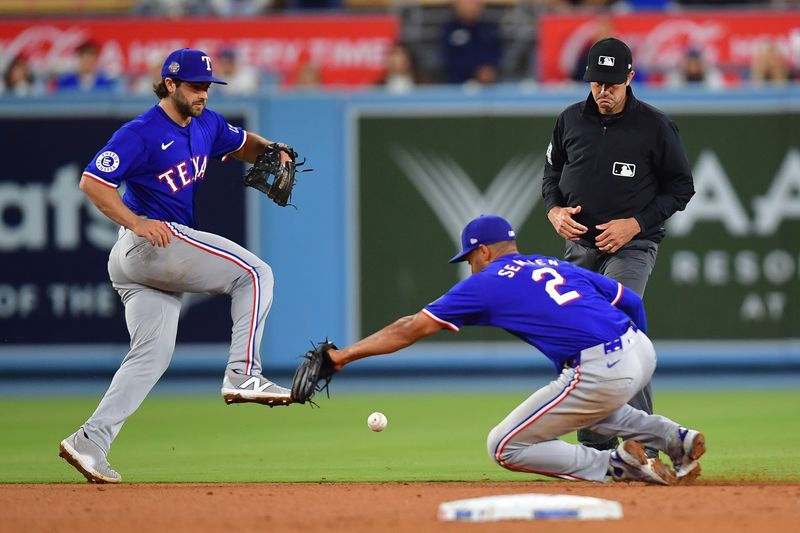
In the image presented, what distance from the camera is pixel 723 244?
12461 millimetres

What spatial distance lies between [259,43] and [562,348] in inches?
376

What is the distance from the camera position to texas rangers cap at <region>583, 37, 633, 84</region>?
7.17 meters

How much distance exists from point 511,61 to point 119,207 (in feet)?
27.4

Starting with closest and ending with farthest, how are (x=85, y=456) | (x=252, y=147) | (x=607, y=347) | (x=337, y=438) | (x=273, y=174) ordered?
(x=607, y=347)
(x=85, y=456)
(x=273, y=174)
(x=252, y=147)
(x=337, y=438)

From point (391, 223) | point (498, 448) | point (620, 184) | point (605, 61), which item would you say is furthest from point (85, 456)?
point (391, 223)

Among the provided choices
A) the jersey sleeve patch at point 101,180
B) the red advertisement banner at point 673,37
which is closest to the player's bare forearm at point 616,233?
the jersey sleeve patch at point 101,180

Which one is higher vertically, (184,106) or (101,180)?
(184,106)

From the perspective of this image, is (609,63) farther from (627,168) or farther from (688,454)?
(688,454)

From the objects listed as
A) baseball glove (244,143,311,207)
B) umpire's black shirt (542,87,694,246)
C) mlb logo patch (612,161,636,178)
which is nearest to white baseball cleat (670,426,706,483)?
umpire's black shirt (542,87,694,246)

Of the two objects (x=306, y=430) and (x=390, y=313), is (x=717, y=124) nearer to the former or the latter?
(x=390, y=313)

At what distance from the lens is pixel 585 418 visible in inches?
257

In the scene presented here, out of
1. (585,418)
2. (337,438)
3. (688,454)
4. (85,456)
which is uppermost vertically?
(585,418)

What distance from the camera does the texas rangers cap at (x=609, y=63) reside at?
23.5 feet

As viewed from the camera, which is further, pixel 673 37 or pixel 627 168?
pixel 673 37
